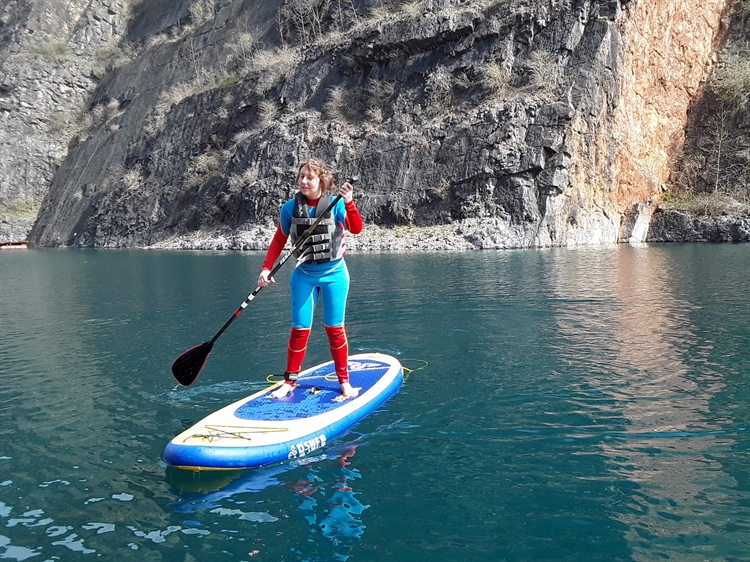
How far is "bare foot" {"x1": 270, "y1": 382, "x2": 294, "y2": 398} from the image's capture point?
19.7ft

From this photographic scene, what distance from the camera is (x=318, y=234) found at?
233 inches

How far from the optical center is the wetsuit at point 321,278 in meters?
5.96

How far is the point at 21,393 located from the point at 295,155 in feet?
104

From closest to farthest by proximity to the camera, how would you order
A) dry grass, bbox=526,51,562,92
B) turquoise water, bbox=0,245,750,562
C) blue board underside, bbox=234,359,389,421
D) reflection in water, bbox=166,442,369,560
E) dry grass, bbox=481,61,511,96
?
turquoise water, bbox=0,245,750,562, reflection in water, bbox=166,442,369,560, blue board underside, bbox=234,359,389,421, dry grass, bbox=526,51,562,92, dry grass, bbox=481,61,511,96

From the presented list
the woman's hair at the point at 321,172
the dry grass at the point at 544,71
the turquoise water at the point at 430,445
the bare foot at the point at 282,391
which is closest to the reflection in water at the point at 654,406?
the turquoise water at the point at 430,445

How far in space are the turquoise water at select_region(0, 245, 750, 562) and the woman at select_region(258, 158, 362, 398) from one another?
3.05ft

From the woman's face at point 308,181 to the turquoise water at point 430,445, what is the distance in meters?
2.31

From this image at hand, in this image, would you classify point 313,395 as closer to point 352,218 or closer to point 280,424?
A: point 280,424

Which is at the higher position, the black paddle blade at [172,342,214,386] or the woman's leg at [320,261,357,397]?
the woman's leg at [320,261,357,397]

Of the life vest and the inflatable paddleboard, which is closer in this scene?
the inflatable paddleboard

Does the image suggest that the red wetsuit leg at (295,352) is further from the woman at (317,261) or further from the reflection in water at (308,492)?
the reflection in water at (308,492)

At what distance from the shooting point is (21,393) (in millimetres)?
7145

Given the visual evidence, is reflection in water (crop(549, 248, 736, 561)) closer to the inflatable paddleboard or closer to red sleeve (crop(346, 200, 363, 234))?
the inflatable paddleboard

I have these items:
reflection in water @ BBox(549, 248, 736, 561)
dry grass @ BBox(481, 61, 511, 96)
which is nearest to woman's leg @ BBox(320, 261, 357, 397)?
reflection in water @ BBox(549, 248, 736, 561)
